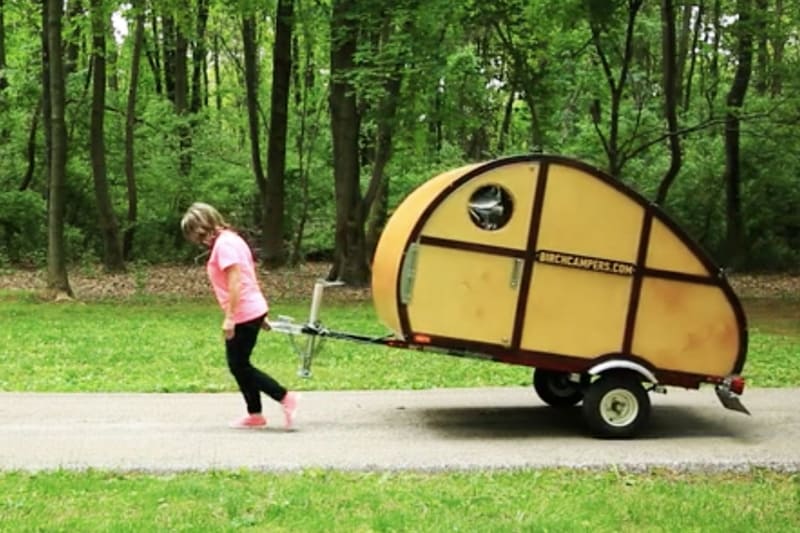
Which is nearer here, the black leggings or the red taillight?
the black leggings

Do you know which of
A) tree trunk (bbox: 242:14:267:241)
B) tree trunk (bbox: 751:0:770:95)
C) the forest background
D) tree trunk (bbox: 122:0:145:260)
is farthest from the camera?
tree trunk (bbox: 242:14:267:241)

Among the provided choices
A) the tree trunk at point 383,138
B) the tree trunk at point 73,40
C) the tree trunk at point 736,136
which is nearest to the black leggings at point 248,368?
the tree trunk at point 383,138

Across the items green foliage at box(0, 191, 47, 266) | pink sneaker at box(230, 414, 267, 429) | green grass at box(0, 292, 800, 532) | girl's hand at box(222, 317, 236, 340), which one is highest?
girl's hand at box(222, 317, 236, 340)

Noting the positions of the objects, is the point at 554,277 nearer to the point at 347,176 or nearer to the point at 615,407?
the point at 615,407

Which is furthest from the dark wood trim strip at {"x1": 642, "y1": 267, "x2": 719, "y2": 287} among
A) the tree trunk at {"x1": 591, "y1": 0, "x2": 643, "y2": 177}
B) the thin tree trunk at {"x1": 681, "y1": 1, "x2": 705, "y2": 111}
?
the thin tree trunk at {"x1": 681, "y1": 1, "x2": 705, "y2": 111}

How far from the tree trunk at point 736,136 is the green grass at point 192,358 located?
752cm

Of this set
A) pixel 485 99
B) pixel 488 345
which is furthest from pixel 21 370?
pixel 485 99

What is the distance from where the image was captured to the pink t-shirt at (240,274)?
8133 mm

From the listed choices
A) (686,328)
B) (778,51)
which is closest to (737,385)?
(686,328)

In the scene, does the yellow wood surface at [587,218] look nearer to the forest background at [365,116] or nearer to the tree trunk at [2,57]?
the forest background at [365,116]

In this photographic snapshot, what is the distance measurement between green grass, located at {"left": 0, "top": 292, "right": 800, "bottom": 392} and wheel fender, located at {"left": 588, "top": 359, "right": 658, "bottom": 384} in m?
2.59

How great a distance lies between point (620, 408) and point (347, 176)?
16.5 metres

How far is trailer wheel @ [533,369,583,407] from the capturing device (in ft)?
31.5

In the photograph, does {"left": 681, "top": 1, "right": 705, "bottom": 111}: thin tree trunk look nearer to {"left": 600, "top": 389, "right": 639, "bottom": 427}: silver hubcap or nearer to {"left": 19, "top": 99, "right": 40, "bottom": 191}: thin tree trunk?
{"left": 600, "top": 389, "right": 639, "bottom": 427}: silver hubcap
